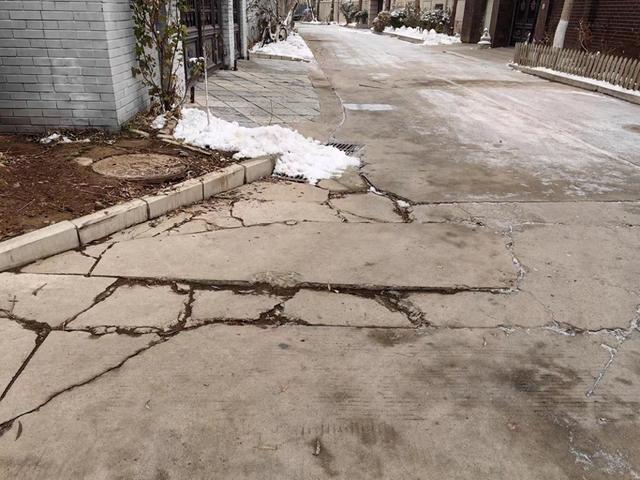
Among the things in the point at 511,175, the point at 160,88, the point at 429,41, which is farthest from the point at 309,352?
the point at 429,41

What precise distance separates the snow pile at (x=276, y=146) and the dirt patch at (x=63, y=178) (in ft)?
0.81

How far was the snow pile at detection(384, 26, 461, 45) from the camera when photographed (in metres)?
26.1

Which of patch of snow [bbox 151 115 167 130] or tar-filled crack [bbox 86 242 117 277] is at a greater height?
patch of snow [bbox 151 115 167 130]

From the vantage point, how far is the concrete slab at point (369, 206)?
4.37 metres

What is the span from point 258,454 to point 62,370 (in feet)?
3.66

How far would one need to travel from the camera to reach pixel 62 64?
16.8 feet

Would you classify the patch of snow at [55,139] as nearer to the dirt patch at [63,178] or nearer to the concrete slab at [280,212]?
the dirt patch at [63,178]

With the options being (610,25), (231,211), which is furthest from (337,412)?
(610,25)

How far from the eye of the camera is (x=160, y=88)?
636 cm

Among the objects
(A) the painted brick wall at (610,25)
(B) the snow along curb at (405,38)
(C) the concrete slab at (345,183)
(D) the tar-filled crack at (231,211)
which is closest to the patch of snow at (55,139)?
(D) the tar-filled crack at (231,211)

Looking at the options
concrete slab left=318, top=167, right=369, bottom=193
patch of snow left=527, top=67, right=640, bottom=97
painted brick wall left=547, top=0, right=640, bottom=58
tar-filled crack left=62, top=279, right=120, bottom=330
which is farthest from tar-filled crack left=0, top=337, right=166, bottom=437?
painted brick wall left=547, top=0, right=640, bottom=58

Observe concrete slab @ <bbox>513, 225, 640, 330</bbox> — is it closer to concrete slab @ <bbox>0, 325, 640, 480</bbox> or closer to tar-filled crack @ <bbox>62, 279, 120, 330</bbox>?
concrete slab @ <bbox>0, 325, 640, 480</bbox>

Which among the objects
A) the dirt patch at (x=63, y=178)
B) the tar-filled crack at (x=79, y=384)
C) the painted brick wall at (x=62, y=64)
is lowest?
the tar-filled crack at (x=79, y=384)

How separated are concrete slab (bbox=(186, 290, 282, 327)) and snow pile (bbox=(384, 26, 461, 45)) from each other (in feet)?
84.2
